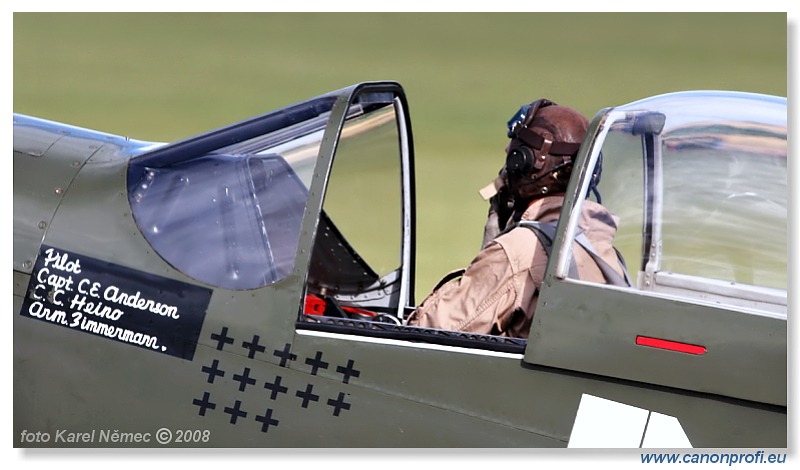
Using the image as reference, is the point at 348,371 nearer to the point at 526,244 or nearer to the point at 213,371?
the point at 213,371

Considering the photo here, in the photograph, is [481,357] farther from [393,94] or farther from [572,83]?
[572,83]

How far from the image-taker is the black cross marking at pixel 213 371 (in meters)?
3.42

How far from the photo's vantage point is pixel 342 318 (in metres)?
3.58

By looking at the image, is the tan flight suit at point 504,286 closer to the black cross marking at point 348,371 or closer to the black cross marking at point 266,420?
the black cross marking at point 348,371

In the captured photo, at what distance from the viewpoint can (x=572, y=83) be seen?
54.6 feet

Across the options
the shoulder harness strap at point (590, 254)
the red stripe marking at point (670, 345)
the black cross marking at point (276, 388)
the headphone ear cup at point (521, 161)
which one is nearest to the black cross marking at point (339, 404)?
the black cross marking at point (276, 388)

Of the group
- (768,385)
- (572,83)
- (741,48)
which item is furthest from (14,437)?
(741,48)

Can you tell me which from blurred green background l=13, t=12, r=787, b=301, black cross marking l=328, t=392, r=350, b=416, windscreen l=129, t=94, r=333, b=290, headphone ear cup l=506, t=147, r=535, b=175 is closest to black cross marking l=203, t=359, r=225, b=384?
windscreen l=129, t=94, r=333, b=290

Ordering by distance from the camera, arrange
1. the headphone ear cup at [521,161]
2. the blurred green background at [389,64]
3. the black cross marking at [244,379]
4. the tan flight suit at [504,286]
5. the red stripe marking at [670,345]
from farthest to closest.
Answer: the blurred green background at [389,64], the headphone ear cup at [521,161], the tan flight suit at [504,286], the black cross marking at [244,379], the red stripe marking at [670,345]

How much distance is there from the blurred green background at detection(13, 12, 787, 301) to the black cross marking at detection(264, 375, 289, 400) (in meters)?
9.12

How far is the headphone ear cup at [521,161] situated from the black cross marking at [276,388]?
118cm

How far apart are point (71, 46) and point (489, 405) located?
52.3ft

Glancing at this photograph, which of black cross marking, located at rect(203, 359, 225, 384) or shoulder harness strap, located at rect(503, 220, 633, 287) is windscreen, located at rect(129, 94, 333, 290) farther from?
shoulder harness strap, located at rect(503, 220, 633, 287)

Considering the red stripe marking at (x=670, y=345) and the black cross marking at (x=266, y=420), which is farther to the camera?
the black cross marking at (x=266, y=420)
